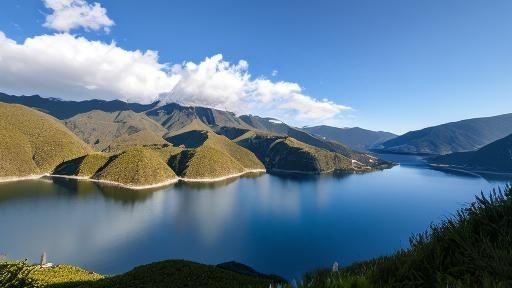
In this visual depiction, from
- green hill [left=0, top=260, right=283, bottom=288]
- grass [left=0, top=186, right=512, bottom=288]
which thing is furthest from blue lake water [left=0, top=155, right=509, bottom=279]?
grass [left=0, top=186, right=512, bottom=288]

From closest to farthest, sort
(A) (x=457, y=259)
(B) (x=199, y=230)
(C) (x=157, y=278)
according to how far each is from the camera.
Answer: (A) (x=457, y=259) → (C) (x=157, y=278) → (B) (x=199, y=230)

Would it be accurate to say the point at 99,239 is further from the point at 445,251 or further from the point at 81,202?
the point at 445,251

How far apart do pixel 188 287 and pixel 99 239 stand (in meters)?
94.6

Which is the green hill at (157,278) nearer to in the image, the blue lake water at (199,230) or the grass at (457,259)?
the grass at (457,259)

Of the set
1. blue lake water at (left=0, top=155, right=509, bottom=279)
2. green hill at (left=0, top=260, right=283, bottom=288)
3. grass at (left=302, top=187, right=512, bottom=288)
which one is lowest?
blue lake water at (left=0, top=155, right=509, bottom=279)

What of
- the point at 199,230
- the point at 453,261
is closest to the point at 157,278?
the point at 453,261

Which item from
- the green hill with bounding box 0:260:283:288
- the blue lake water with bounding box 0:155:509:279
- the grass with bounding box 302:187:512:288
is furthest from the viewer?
the blue lake water with bounding box 0:155:509:279

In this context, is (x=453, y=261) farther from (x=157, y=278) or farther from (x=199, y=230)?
(x=199, y=230)

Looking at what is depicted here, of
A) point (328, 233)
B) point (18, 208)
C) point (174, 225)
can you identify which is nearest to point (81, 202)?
point (18, 208)

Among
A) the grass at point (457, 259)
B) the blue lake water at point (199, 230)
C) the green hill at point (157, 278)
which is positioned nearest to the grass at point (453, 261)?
the grass at point (457, 259)

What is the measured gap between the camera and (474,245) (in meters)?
7.59

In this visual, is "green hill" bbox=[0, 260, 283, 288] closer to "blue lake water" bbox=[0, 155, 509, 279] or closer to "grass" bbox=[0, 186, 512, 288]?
"grass" bbox=[0, 186, 512, 288]

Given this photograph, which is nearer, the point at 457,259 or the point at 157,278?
the point at 457,259

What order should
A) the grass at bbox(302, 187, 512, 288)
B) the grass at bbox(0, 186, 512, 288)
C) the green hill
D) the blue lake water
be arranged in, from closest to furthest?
1. the grass at bbox(0, 186, 512, 288)
2. the grass at bbox(302, 187, 512, 288)
3. the green hill
4. the blue lake water
